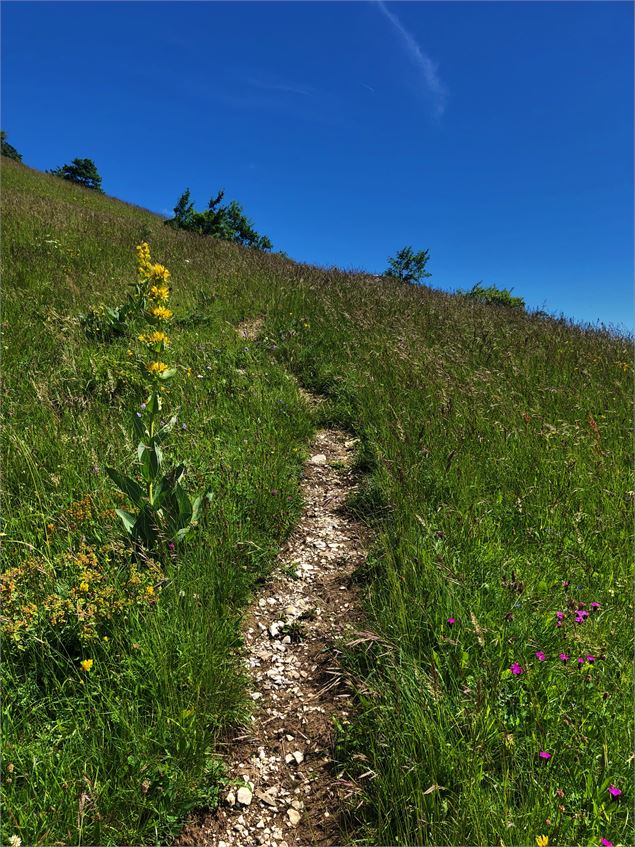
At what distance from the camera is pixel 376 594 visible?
293 cm

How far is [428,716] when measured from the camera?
2.05 m

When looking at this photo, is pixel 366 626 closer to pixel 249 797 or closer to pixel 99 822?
pixel 249 797

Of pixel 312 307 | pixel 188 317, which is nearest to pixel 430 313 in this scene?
pixel 312 307

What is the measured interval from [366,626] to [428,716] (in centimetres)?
72

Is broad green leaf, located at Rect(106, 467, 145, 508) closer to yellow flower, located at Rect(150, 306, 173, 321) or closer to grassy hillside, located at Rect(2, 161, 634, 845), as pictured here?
grassy hillside, located at Rect(2, 161, 634, 845)

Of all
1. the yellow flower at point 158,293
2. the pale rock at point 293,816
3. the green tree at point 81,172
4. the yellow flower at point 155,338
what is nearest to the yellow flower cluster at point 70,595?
the pale rock at point 293,816

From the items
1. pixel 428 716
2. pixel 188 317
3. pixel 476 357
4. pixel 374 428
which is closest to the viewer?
pixel 428 716

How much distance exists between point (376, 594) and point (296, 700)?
0.82 metres

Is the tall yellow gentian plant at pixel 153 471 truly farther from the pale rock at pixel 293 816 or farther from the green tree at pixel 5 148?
the green tree at pixel 5 148

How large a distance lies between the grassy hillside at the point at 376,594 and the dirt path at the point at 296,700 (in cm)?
14

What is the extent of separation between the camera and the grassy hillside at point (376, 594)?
1.84m

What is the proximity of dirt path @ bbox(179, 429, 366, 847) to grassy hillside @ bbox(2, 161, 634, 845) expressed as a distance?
0.46ft

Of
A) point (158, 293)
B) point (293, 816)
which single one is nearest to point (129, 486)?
point (158, 293)

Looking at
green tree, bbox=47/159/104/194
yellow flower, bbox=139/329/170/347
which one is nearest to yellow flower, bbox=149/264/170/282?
yellow flower, bbox=139/329/170/347
